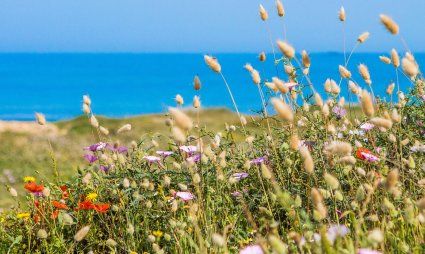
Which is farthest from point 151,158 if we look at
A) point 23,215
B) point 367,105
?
point 367,105

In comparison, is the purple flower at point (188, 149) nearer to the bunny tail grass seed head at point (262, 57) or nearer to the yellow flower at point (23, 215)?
the bunny tail grass seed head at point (262, 57)

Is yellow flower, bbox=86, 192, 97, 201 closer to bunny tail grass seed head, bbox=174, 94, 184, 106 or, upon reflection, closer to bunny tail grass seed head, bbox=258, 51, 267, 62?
bunny tail grass seed head, bbox=174, 94, 184, 106

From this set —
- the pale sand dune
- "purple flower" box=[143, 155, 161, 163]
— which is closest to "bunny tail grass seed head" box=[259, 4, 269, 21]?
"purple flower" box=[143, 155, 161, 163]

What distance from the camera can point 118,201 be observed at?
14.0 ft

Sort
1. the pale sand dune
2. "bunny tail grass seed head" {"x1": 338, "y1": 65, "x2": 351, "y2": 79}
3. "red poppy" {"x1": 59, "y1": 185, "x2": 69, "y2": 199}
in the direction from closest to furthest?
"bunny tail grass seed head" {"x1": 338, "y1": 65, "x2": 351, "y2": 79}, "red poppy" {"x1": 59, "y1": 185, "x2": 69, "y2": 199}, the pale sand dune

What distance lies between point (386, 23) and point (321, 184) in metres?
1.40

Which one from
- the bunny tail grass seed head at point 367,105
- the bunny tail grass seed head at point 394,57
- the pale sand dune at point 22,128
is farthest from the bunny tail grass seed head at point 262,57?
the pale sand dune at point 22,128

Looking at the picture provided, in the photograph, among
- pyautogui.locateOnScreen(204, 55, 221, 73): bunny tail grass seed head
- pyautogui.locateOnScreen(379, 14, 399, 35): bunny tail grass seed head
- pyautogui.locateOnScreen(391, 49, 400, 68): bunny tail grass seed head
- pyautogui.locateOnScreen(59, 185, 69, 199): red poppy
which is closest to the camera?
pyautogui.locateOnScreen(379, 14, 399, 35): bunny tail grass seed head

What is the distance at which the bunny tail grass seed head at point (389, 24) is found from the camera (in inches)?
112

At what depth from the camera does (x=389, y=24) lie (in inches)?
113

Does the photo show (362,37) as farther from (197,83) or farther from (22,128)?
(22,128)

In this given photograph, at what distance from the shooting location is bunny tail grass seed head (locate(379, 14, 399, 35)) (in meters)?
2.84

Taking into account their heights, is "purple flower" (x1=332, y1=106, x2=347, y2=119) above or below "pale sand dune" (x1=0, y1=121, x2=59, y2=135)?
below

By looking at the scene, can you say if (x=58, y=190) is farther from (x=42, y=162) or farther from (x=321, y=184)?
(x=42, y=162)
